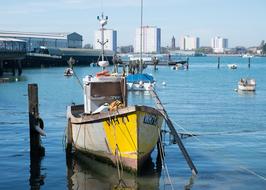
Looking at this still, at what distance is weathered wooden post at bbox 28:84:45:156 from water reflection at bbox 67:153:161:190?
1742 mm

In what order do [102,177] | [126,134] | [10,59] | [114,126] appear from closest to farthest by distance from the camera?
[126,134] → [114,126] → [102,177] → [10,59]

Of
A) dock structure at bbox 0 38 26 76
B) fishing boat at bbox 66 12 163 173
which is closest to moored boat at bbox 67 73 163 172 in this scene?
fishing boat at bbox 66 12 163 173

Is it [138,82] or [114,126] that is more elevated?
[114,126]

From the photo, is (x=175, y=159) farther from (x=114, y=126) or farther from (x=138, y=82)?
(x=138, y=82)

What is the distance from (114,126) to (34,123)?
5.28 metres

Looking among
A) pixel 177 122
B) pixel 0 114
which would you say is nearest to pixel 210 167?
pixel 177 122

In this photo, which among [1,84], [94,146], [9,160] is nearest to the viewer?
[94,146]

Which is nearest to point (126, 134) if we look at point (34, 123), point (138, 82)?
point (34, 123)

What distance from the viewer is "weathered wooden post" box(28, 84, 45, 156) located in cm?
2397

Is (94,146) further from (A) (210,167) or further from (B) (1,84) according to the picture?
(B) (1,84)

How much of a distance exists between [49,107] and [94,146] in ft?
83.3

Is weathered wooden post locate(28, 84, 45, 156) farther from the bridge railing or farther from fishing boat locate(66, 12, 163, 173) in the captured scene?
the bridge railing

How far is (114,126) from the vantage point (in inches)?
792

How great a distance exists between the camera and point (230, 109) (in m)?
46.5
